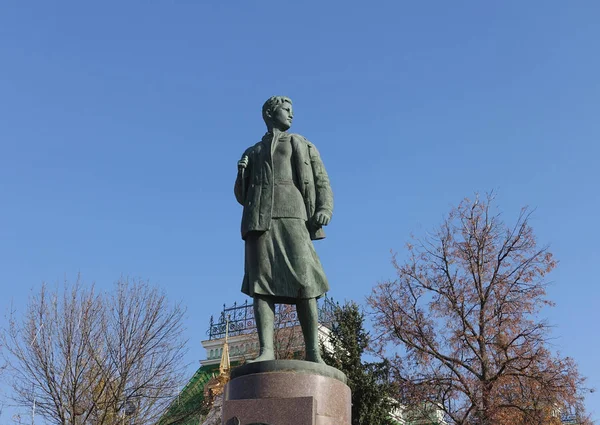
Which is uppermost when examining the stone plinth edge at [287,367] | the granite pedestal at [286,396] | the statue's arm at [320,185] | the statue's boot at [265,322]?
the statue's arm at [320,185]

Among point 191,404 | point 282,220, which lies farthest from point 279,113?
point 191,404

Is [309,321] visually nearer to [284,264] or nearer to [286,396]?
[284,264]

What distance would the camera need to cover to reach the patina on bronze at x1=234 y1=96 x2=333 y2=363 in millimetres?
7379

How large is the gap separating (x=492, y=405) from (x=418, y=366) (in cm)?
277

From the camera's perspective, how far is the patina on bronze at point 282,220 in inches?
291

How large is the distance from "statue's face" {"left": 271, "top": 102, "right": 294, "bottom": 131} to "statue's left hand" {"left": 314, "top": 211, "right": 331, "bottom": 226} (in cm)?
119

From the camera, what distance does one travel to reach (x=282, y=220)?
764cm

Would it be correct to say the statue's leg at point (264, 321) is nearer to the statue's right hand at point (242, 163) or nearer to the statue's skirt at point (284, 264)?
the statue's skirt at point (284, 264)

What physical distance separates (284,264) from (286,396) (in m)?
1.51

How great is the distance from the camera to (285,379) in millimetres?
6508

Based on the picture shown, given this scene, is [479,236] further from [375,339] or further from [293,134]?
[293,134]

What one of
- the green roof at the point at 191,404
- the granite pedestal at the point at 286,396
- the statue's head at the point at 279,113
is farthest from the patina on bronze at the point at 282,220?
the green roof at the point at 191,404

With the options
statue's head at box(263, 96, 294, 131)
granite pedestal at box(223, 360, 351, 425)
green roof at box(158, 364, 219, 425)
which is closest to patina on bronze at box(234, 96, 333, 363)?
statue's head at box(263, 96, 294, 131)

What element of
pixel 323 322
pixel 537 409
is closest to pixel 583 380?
pixel 537 409
